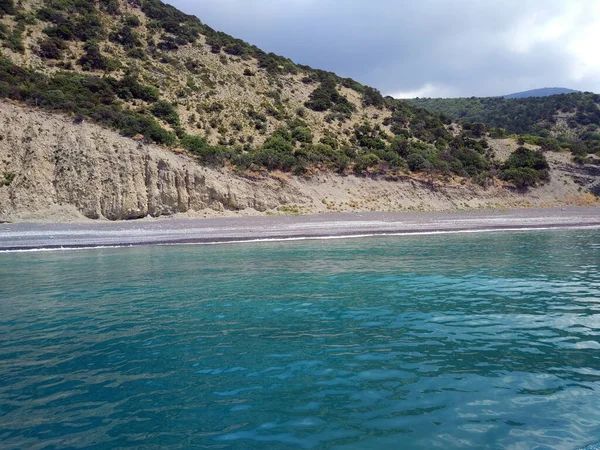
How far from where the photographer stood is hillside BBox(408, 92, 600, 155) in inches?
3132

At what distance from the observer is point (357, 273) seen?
580 inches

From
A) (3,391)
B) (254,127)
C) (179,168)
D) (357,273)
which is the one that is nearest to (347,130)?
(254,127)

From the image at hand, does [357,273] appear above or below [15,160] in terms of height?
below

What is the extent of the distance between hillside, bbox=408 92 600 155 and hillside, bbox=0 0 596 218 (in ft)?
86.0

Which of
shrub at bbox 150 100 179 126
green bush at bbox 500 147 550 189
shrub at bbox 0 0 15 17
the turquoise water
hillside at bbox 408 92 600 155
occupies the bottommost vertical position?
the turquoise water

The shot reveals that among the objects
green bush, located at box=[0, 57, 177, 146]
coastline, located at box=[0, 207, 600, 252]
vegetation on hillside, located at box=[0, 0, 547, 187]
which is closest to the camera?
coastline, located at box=[0, 207, 600, 252]

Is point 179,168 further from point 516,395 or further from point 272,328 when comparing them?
point 516,395

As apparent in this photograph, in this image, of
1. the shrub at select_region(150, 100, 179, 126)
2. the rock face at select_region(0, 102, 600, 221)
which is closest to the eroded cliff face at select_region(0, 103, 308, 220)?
the rock face at select_region(0, 102, 600, 221)

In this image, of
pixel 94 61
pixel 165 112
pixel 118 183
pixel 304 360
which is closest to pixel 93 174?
pixel 118 183

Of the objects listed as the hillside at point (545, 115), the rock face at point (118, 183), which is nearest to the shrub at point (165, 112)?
the rock face at point (118, 183)

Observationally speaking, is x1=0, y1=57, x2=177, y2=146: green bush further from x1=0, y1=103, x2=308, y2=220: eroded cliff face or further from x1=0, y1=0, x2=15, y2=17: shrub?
x1=0, y1=0, x2=15, y2=17: shrub

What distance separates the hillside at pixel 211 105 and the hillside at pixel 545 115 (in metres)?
26.2

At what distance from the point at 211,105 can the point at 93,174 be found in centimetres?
1989

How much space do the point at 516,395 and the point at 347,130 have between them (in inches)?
2000
